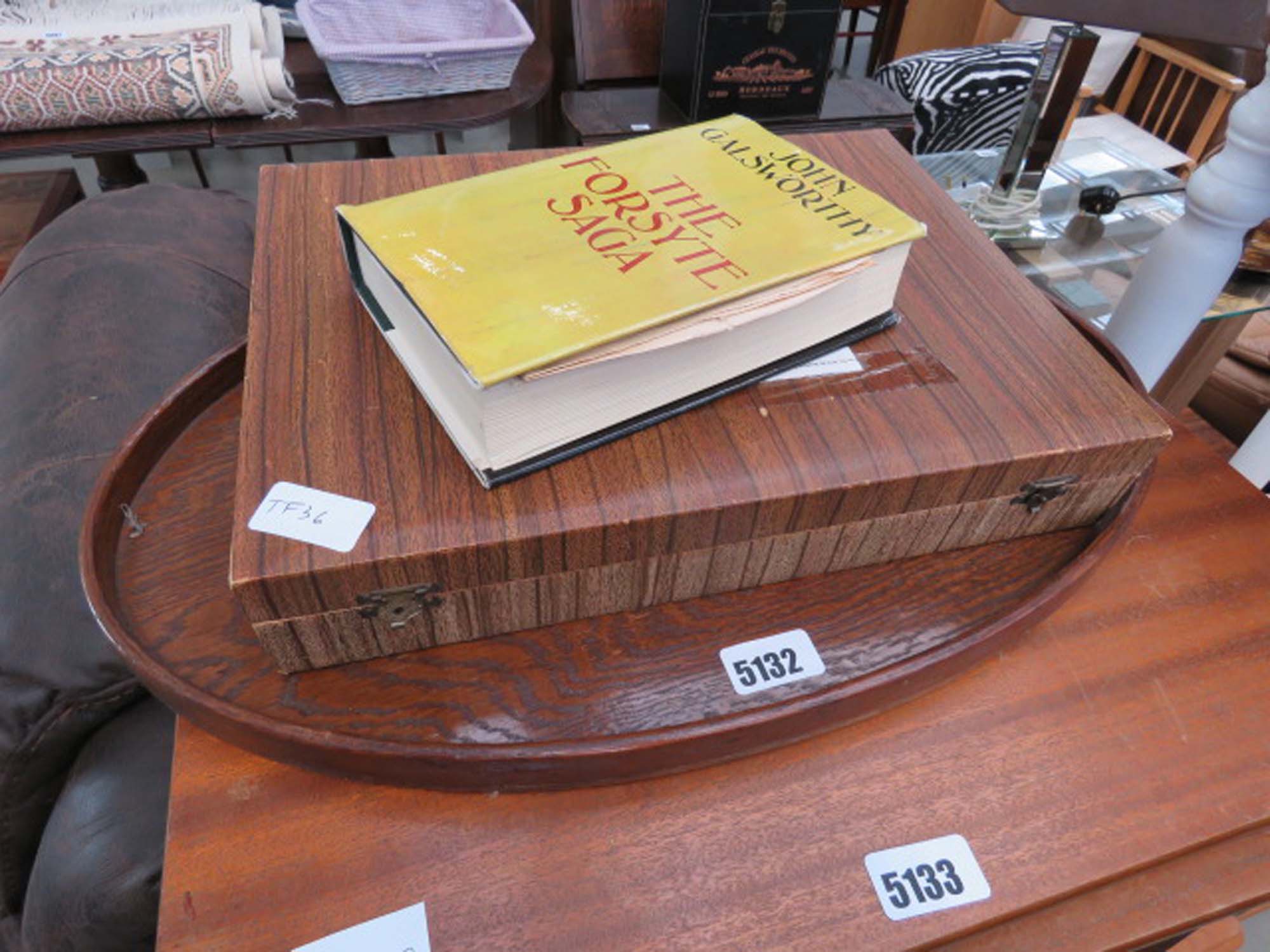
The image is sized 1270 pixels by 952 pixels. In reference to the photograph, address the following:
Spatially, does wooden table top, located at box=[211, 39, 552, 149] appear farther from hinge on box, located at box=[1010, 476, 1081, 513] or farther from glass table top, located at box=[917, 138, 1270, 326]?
hinge on box, located at box=[1010, 476, 1081, 513]

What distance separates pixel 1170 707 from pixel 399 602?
0.44 m

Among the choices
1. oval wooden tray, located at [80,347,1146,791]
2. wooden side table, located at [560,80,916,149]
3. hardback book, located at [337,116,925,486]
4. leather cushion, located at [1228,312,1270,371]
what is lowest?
leather cushion, located at [1228,312,1270,371]

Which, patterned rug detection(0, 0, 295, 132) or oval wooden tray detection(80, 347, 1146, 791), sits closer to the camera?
oval wooden tray detection(80, 347, 1146, 791)

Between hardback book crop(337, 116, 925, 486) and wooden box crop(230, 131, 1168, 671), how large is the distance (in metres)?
0.02

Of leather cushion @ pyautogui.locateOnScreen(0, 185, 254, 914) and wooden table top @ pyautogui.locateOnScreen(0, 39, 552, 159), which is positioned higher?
leather cushion @ pyautogui.locateOnScreen(0, 185, 254, 914)

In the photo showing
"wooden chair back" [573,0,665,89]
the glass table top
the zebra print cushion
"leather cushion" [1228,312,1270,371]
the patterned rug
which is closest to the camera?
the glass table top

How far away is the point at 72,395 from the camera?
597mm

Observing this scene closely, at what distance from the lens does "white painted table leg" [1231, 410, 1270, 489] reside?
92 centimetres

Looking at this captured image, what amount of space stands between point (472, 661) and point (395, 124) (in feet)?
3.28

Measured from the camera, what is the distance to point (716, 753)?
44 centimetres

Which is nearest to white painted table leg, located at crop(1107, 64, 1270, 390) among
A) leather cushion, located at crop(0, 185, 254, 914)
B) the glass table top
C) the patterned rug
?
the glass table top

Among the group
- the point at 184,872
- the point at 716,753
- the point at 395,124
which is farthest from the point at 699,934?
the point at 395,124

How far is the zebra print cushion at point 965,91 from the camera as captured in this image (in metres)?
1.57

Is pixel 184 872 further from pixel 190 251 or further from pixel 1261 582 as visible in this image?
pixel 1261 582
